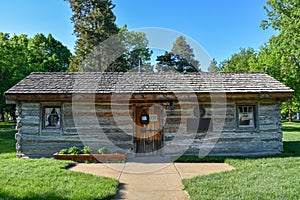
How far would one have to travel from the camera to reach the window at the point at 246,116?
10.2 metres

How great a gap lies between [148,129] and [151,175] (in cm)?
340

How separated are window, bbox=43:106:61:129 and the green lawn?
19.5 ft

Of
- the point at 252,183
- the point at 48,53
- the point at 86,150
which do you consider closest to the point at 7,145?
the point at 86,150

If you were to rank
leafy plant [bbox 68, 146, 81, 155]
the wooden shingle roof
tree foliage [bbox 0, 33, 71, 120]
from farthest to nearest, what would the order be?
tree foliage [bbox 0, 33, 71, 120] < the wooden shingle roof < leafy plant [bbox 68, 146, 81, 155]

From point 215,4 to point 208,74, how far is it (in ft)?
17.9

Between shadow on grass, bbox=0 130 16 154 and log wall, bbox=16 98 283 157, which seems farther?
shadow on grass, bbox=0 130 16 154

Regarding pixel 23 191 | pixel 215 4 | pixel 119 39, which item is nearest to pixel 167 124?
pixel 23 191

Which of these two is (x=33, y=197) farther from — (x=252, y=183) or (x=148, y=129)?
(x=148, y=129)

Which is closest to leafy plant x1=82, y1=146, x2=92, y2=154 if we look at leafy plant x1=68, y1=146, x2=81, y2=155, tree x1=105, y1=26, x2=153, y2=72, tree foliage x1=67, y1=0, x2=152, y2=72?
leafy plant x1=68, y1=146, x2=81, y2=155

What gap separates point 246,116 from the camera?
10.3m

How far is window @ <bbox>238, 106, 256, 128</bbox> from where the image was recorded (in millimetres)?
10234

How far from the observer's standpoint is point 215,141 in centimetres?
991

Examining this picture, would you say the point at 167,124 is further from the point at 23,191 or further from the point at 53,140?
the point at 23,191

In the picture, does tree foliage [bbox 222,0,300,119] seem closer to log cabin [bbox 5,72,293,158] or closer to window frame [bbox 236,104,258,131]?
window frame [bbox 236,104,258,131]
